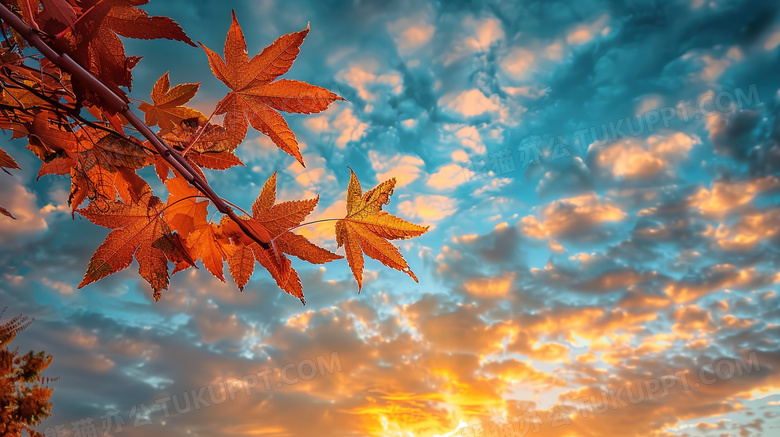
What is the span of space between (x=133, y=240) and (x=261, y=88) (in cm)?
41

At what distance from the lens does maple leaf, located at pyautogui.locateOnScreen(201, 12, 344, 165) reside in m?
0.90

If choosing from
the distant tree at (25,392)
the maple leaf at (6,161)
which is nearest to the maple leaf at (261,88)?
the maple leaf at (6,161)

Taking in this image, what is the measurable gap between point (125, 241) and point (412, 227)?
579mm

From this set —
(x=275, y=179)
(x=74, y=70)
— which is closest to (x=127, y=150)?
(x=74, y=70)

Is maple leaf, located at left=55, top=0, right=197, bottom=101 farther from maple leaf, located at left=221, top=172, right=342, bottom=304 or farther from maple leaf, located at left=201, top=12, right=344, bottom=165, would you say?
maple leaf, located at left=221, top=172, right=342, bottom=304

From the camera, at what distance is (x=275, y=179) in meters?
0.97

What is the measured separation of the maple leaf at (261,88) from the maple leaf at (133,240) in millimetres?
236

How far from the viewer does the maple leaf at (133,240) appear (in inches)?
36.9

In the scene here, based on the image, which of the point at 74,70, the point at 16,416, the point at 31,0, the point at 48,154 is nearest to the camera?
the point at 74,70

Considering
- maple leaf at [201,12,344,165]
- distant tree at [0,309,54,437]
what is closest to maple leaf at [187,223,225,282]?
maple leaf at [201,12,344,165]

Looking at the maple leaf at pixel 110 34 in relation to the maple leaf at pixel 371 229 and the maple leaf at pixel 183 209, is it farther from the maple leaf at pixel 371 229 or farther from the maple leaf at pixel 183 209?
the maple leaf at pixel 371 229

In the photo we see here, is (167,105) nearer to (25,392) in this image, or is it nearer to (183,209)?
(183,209)

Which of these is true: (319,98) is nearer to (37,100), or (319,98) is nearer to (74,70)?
(74,70)

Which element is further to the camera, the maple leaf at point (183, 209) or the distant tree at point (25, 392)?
the distant tree at point (25, 392)
